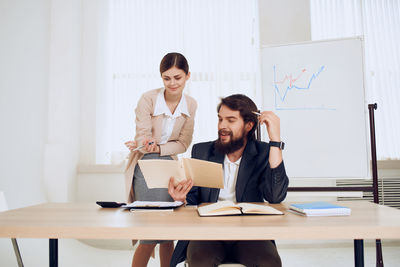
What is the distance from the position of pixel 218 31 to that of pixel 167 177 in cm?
254

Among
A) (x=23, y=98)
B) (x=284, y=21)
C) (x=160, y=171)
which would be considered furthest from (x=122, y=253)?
(x=284, y=21)

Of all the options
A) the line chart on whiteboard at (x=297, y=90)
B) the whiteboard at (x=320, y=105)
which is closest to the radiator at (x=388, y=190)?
the whiteboard at (x=320, y=105)

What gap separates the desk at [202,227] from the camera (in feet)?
2.98

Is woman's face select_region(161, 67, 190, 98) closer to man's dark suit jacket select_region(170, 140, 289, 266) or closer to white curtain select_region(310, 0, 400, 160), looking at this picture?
man's dark suit jacket select_region(170, 140, 289, 266)

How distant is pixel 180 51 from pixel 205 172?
244 cm

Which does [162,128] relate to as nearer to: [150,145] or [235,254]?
[150,145]

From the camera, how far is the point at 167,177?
138cm

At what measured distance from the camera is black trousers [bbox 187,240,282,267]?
1.26m

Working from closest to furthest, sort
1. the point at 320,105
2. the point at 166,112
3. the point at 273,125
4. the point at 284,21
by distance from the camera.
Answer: the point at 273,125 → the point at 166,112 → the point at 320,105 → the point at 284,21

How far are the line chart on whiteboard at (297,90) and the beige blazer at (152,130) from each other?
2.67 feet

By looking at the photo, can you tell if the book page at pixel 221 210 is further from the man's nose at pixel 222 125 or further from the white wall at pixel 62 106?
the white wall at pixel 62 106

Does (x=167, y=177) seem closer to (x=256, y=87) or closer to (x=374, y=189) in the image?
(x=374, y=189)

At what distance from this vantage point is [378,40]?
3.44 m

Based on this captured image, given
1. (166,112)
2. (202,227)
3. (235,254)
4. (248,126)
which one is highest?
(166,112)
